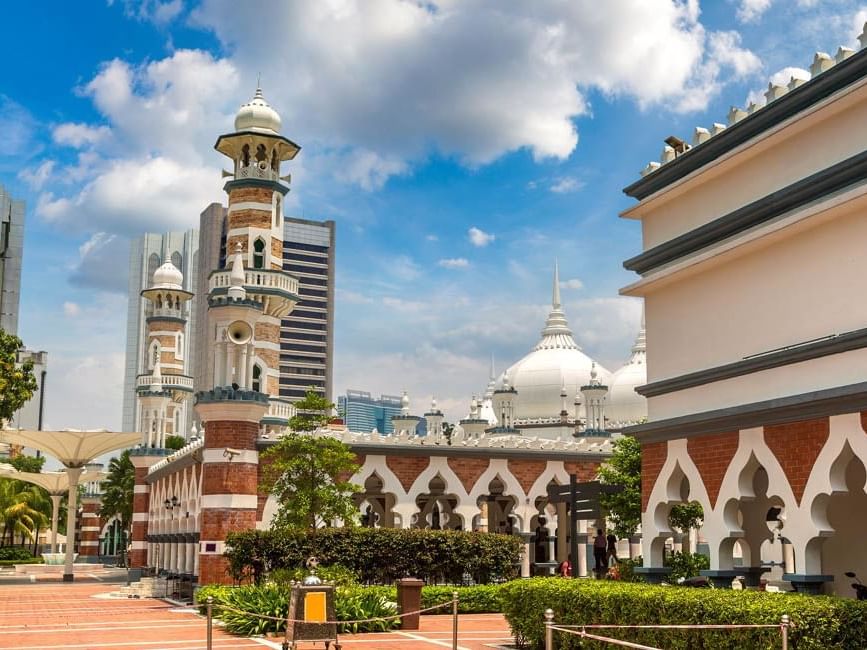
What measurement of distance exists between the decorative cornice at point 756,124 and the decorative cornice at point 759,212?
329 millimetres

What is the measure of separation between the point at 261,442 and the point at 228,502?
6.09 ft

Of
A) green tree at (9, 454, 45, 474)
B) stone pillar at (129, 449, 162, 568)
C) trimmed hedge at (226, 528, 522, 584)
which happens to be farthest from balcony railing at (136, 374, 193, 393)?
trimmed hedge at (226, 528, 522, 584)

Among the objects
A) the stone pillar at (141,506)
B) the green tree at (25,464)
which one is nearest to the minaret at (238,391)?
the stone pillar at (141,506)

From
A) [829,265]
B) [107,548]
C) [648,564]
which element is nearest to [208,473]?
[648,564]

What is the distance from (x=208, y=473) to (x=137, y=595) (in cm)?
913

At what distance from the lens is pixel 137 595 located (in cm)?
3534

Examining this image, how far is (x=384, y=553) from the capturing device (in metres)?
27.3

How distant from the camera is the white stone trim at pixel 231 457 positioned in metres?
28.6

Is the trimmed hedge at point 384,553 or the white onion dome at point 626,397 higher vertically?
the white onion dome at point 626,397

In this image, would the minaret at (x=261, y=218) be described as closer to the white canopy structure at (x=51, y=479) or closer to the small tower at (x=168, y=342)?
the small tower at (x=168, y=342)

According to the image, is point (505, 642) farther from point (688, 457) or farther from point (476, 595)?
point (476, 595)

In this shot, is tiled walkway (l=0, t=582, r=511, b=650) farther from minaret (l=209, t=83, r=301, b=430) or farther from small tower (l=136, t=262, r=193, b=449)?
small tower (l=136, t=262, r=193, b=449)

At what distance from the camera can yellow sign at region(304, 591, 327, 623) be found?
1708cm

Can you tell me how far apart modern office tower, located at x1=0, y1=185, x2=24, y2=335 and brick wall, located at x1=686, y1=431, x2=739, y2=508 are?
92.7 m
